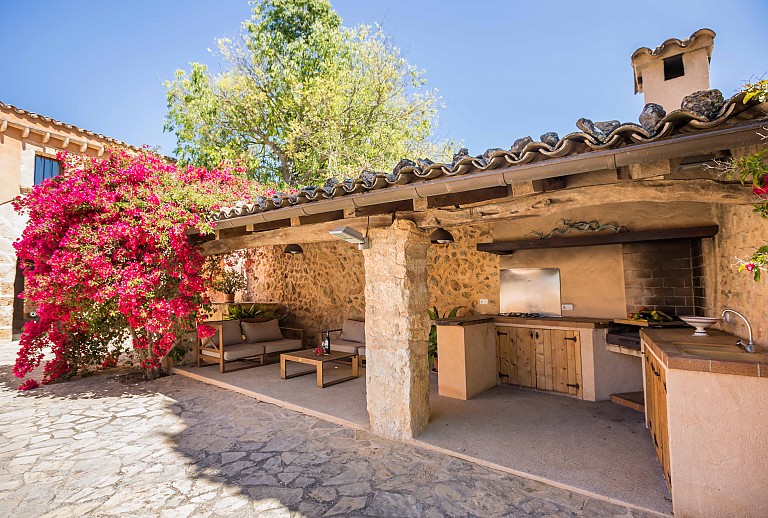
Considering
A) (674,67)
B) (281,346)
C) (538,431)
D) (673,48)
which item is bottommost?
(538,431)

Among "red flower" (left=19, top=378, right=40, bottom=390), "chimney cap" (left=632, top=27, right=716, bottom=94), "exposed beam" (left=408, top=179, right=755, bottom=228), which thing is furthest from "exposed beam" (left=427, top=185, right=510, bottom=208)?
"red flower" (left=19, top=378, right=40, bottom=390)

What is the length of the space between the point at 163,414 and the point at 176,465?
1.77m

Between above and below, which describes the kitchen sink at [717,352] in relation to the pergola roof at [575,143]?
below

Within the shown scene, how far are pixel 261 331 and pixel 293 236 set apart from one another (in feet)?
11.5

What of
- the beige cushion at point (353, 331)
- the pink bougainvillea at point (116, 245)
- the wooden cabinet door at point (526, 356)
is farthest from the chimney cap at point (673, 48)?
the pink bougainvillea at point (116, 245)

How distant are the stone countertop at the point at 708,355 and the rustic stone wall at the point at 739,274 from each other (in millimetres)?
262

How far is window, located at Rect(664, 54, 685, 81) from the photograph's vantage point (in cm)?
673

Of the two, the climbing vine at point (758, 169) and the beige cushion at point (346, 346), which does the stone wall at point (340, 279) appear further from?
the climbing vine at point (758, 169)

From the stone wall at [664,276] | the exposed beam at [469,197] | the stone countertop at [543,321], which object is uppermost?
the exposed beam at [469,197]

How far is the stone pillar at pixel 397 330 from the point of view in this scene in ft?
13.9

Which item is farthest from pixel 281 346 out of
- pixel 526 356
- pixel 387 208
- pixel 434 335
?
pixel 387 208

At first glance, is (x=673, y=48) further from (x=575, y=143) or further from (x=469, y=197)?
(x=575, y=143)

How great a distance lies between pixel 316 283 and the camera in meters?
9.36

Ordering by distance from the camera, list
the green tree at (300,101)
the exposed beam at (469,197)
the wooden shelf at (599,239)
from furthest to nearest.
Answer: the green tree at (300,101) → the wooden shelf at (599,239) → the exposed beam at (469,197)
